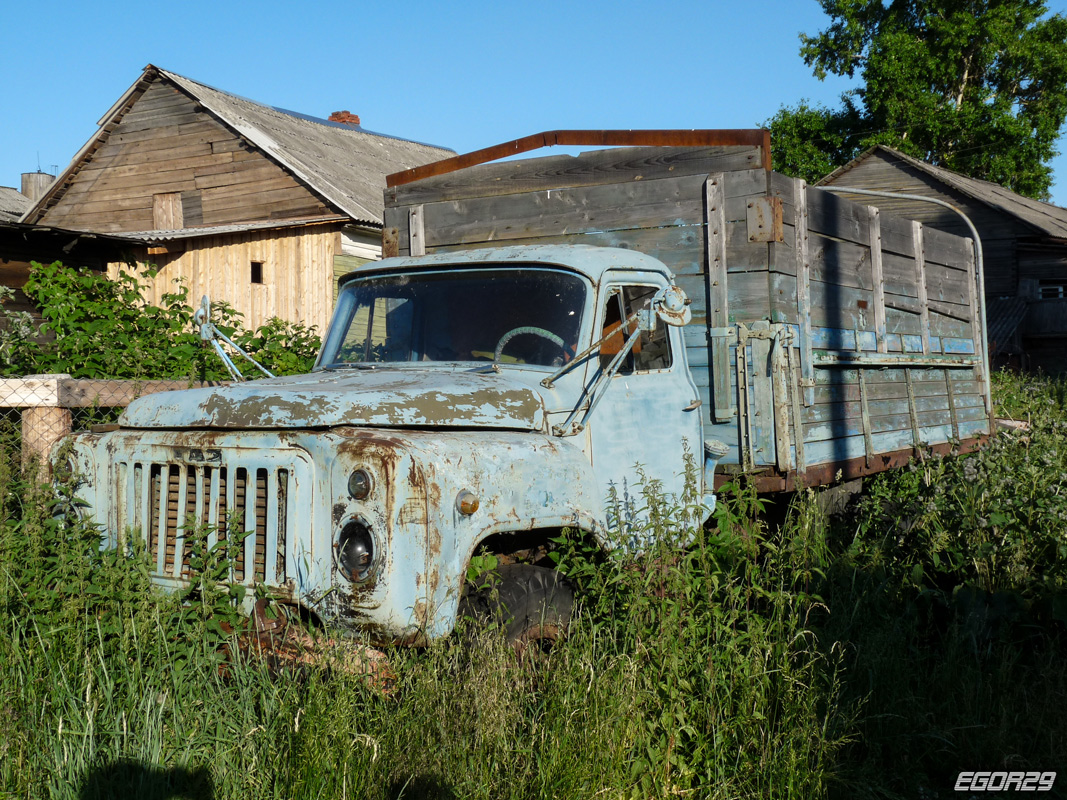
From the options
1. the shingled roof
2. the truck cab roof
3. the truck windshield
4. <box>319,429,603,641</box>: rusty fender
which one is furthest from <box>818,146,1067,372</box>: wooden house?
<box>319,429,603,641</box>: rusty fender

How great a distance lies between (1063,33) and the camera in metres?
35.7

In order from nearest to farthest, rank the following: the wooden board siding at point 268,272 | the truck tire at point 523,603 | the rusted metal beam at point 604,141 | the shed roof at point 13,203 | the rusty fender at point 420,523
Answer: the rusty fender at point 420,523
the truck tire at point 523,603
the rusted metal beam at point 604,141
the wooden board siding at point 268,272
the shed roof at point 13,203

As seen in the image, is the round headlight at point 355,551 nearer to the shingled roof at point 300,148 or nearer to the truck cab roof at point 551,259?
the truck cab roof at point 551,259

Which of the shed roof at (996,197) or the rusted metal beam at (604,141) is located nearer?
the rusted metal beam at (604,141)

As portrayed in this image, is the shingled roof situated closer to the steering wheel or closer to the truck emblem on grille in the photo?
the steering wheel

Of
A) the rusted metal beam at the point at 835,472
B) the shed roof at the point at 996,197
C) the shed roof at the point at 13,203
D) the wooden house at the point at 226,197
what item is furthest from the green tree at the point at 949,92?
the rusted metal beam at the point at 835,472

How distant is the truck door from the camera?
4441 millimetres

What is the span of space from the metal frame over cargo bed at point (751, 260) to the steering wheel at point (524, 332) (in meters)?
1.39

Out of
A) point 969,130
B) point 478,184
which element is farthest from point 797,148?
point 478,184

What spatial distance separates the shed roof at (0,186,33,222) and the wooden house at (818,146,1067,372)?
23218mm

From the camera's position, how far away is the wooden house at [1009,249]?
26156mm

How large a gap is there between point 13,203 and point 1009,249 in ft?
94.6

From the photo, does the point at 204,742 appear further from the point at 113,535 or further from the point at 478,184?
the point at 478,184

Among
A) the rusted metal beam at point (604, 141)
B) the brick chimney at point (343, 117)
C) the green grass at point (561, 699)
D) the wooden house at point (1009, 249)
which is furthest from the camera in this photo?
the brick chimney at point (343, 117)
